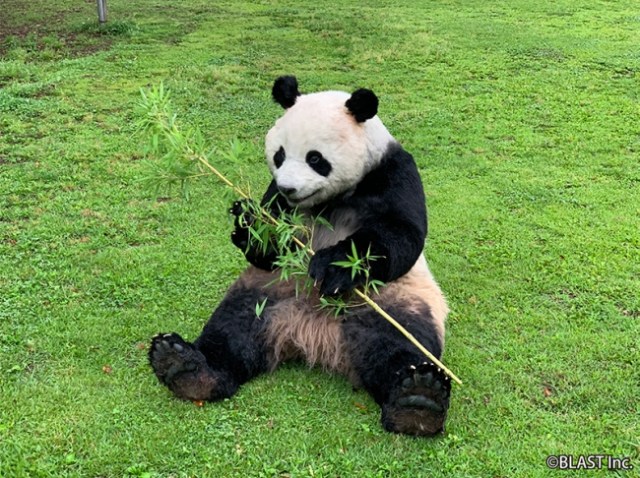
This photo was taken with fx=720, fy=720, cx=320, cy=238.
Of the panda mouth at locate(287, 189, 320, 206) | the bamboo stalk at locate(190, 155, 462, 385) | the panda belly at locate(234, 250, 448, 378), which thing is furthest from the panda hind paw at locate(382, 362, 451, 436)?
the panda mouth at locate(287, 189, 320, 206)

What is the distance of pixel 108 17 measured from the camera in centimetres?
1177

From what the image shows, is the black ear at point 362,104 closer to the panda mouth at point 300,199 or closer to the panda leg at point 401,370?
the panda mouth at point 300,199

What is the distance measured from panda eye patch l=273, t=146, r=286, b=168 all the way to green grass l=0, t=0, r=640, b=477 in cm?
95

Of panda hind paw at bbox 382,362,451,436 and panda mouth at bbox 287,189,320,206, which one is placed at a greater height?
panda mouth at bbox 287,189,320,206

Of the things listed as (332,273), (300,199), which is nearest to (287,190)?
(300,199)

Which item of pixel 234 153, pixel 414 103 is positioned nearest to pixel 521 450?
pixel 234 153

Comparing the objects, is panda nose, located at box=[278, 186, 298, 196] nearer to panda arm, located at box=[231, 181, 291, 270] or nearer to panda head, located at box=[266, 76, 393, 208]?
panda head, located at box=[266, 76, 393, 208]

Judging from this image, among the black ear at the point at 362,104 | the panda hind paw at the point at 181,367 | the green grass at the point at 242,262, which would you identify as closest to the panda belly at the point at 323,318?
the green grass at the point at 242,262

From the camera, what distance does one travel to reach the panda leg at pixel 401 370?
8.80 ft

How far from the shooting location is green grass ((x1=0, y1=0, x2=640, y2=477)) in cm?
282

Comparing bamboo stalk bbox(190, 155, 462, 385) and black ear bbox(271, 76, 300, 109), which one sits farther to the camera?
black ear bbox(271, 76, 300, 109)

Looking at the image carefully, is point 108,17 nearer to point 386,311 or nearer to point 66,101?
point 66,101

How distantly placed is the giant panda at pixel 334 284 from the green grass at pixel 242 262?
12cm

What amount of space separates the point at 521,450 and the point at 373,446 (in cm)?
57
